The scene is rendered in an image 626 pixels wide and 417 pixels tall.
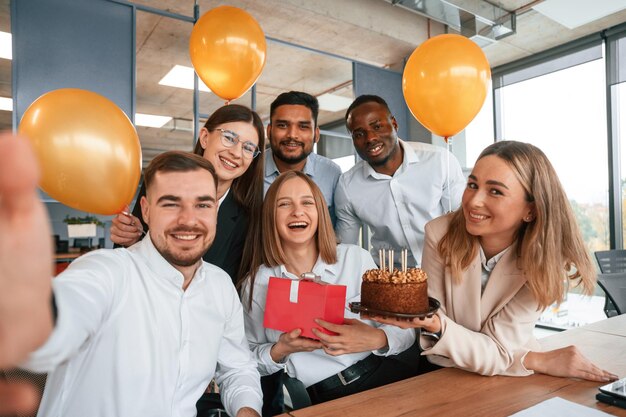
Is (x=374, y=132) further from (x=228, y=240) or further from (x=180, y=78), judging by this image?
(x=180, y=78)

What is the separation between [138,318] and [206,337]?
0.27 meters

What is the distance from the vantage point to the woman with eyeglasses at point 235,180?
6.84ft

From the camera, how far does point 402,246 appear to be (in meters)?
2.66

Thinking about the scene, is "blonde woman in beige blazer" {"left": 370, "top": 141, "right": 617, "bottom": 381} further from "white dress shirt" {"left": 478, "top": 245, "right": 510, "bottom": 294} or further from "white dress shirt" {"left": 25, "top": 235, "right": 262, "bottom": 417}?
"white dress shirt" {"left": 25, "top": 235, "right": 262, "bottom": 417}

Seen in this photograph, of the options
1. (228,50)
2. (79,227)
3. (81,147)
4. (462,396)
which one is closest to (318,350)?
(462,396)

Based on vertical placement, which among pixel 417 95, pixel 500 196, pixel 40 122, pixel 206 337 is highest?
pixel 417 95

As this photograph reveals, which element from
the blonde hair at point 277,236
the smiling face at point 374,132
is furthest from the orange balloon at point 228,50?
the blonde hair at point 277,236

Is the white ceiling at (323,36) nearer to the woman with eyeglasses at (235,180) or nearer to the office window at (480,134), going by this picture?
the office window at (480,134)

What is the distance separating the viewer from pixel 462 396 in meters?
1.28

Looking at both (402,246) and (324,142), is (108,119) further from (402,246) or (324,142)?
(324,142)

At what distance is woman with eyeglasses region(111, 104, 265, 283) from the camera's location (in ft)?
6.84

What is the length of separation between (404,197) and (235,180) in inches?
42.7

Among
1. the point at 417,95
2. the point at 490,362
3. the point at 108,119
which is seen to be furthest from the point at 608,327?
the point at 108,119

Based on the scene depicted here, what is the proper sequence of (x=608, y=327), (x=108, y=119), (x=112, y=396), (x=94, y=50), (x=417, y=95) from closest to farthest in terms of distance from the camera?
(x=112, y=396), (x=108, y=119), (x=608, y=327), (x=417, y=95), (x=94, y=50)
